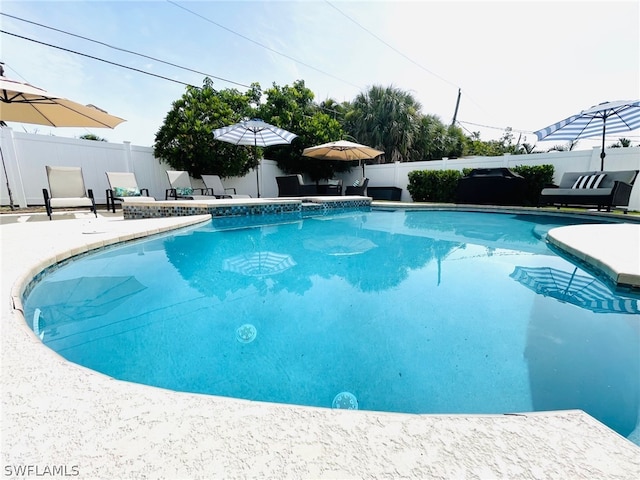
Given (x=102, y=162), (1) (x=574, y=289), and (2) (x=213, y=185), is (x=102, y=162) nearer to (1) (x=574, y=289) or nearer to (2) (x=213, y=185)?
(2) (x=213, y=185)

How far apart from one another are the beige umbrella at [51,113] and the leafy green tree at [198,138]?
3033 mm

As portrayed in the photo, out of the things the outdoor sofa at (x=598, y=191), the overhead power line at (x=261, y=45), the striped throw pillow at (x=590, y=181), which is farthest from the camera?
the overhead power line at (x=261, y=45)

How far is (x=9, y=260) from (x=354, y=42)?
52.9ft

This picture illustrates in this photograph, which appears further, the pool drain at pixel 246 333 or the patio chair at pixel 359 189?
the patio chair at pixel 359 189

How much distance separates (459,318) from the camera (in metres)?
2.29

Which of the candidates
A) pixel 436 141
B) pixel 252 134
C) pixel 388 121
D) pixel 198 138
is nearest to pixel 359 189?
pixel 252 134

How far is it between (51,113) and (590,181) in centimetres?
1329

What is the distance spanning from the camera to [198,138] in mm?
9492

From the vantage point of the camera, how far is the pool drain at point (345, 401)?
1.40 m

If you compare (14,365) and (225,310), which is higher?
(14,365)

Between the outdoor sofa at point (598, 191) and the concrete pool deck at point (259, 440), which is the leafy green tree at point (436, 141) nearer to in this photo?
the outdoor sofa at point (598, 191)

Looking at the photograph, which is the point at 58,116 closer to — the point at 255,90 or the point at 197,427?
the point at 197,427

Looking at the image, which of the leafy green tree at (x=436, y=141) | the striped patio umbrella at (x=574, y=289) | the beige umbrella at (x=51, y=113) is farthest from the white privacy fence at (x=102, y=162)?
the striped patio umbrella at (x=574, y=289)

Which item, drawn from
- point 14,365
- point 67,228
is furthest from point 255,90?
point 14,365
